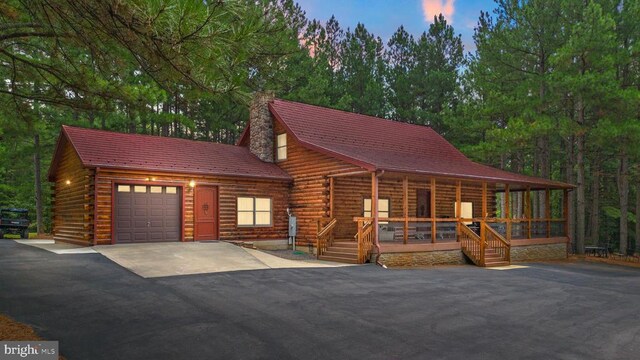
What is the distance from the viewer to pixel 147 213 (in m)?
16.9

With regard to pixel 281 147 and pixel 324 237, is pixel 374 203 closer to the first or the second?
pixel 324 237

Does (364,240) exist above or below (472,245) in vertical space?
above

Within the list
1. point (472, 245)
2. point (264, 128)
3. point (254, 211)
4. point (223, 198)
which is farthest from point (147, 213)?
point (472, 245)

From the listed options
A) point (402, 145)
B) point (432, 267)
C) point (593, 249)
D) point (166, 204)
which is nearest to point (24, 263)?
point (166, 204)

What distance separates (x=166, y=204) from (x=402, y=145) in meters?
11.7

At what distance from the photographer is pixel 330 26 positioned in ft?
134

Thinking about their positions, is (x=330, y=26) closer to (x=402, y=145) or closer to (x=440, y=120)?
(x=440, y=120)

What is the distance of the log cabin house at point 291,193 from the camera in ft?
52.6

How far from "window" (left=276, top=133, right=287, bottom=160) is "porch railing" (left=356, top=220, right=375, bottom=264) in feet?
22.5

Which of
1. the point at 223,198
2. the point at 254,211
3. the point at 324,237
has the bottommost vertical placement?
the point at 324,237

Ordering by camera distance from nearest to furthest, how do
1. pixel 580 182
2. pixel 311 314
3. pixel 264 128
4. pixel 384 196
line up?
pixel 311 314 → pixel 384 196 → pixel 264 128 → pixel 580 182

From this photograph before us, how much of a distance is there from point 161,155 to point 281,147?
5.43 m

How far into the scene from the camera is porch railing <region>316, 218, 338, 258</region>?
54.9ft

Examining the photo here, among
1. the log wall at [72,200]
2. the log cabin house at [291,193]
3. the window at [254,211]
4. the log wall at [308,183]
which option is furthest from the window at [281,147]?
the log wall at [72,200]
